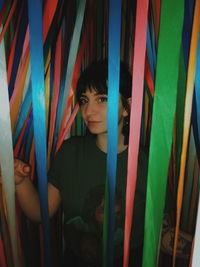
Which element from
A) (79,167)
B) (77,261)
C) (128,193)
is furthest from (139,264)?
(128,193)

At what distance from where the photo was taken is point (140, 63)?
0.30 metres

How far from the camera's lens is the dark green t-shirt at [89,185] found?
68cm

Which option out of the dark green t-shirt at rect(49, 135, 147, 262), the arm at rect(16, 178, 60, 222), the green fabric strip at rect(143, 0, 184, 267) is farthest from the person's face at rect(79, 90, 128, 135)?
the green fabric strip at rect(143, 0, 184, 267)

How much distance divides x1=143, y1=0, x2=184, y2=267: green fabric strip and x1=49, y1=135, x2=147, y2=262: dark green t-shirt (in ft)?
1.10

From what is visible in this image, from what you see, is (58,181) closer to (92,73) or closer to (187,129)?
(92,73)

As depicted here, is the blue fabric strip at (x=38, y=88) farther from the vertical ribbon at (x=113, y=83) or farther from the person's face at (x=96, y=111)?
the person's face at (x=96, y=111)

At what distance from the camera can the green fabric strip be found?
11.5 inches

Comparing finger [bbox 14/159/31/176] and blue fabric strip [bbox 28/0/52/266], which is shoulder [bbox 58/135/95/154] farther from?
blue fabric strip [bbox 28/0/52/266]

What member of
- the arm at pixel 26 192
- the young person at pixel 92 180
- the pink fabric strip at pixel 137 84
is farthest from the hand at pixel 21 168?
the pink fabric strip at pixel 137 84

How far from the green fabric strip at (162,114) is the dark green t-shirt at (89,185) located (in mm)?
334

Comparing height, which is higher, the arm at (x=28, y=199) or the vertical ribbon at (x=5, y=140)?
the vertical ribbon at (x=5, y=140)

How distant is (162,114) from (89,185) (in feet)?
1.46

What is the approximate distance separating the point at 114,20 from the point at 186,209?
0.58m

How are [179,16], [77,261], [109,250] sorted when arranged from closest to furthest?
[179,16]
[109,250]
[77,261]
